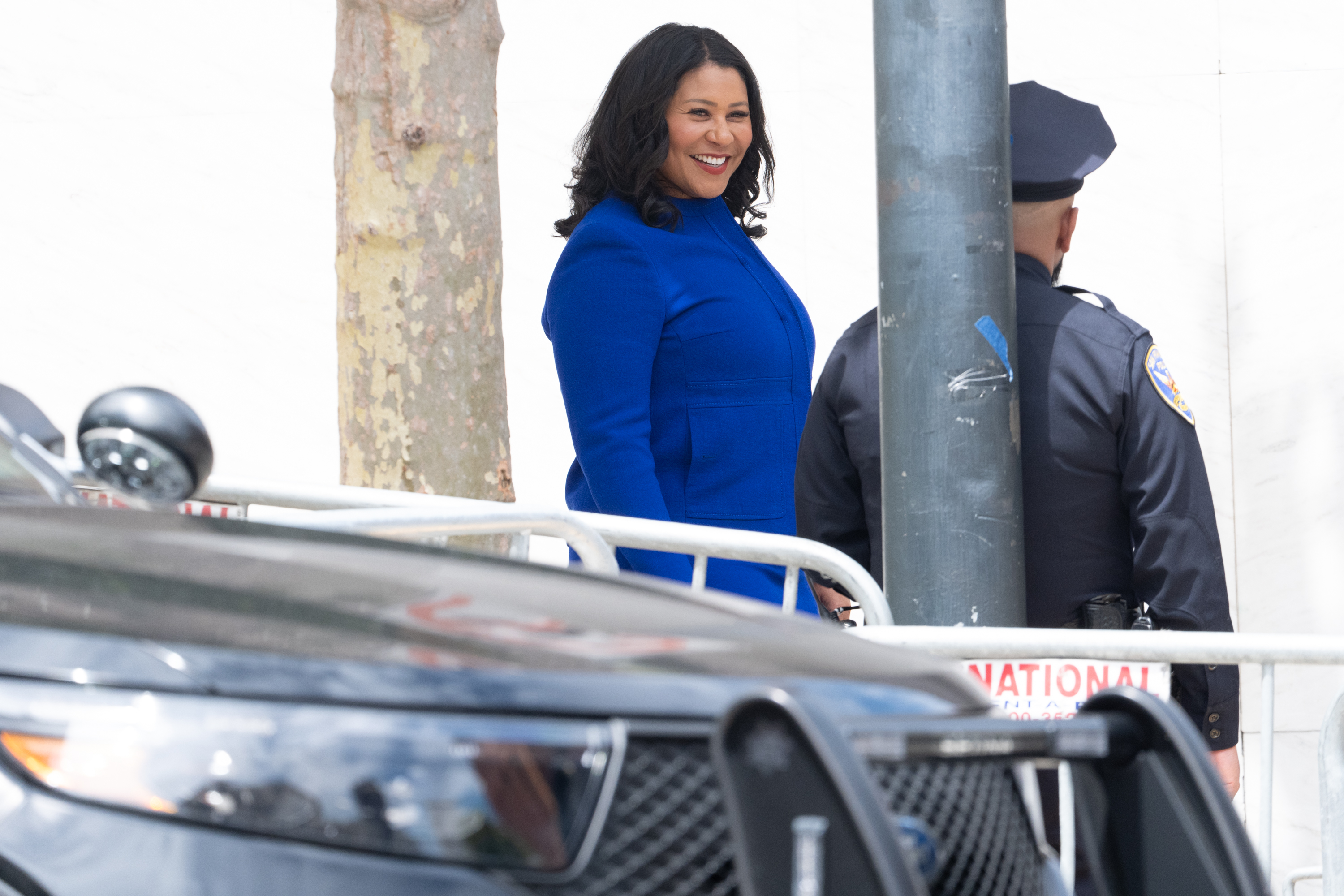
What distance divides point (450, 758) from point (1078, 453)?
1993mm

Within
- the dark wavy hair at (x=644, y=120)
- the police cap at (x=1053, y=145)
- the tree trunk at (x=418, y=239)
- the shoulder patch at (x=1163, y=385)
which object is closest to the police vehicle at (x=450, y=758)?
the shoulder patch at (x=1163, y=385)

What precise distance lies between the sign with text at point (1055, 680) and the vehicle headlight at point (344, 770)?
1540mm

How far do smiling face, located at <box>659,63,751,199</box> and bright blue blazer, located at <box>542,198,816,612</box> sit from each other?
58mm

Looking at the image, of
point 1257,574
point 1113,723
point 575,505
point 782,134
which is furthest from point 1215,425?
point 1113,723

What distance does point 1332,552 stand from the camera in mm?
6105

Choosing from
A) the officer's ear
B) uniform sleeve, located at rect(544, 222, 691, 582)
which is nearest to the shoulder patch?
the officer's ear

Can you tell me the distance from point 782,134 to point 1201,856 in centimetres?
550

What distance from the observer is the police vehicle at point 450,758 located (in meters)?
1.07

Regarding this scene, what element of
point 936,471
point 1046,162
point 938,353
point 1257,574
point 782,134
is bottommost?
point 1257,574

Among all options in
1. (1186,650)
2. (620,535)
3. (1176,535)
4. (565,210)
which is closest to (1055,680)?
(1186,650)

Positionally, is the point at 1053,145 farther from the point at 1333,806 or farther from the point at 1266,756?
the point at 1333,806

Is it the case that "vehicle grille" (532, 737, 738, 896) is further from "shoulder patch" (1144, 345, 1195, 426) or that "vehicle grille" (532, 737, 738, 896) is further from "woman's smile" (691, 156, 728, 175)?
"woman's smile" (691, 156, 728, 175)

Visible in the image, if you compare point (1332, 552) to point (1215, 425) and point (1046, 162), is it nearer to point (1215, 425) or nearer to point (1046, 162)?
point (1215, 425)

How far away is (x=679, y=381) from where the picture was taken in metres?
3.47
